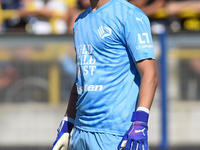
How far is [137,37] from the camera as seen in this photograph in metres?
1.85

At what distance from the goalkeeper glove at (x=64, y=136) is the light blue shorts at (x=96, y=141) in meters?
0.22

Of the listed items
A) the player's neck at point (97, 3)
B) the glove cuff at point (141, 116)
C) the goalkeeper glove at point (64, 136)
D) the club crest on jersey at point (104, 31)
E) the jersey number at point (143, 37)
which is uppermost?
the player's neck at point (97, 3)

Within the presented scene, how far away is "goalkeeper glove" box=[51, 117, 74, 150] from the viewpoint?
7.34 ft

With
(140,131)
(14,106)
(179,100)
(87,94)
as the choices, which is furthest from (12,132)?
(140,131)

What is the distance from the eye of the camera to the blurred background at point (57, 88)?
4445 millimetres

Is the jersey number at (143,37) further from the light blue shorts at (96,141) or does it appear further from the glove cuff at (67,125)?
the glove cuff at (67,125)

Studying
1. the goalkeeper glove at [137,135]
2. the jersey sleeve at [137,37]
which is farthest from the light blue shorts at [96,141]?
the jersey sleeve at [137,37]

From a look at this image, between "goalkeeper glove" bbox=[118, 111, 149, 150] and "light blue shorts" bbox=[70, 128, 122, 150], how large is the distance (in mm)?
114

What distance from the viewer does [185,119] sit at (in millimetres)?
4461

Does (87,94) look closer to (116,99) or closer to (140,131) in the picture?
(116,99)

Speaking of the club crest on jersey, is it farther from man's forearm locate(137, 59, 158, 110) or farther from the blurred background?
the blurred background

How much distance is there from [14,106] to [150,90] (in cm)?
313

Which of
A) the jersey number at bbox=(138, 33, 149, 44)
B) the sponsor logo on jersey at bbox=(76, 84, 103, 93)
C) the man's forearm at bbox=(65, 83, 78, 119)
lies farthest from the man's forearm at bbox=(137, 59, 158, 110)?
the man's forearm at bbox=(65, 83, 78, 119)

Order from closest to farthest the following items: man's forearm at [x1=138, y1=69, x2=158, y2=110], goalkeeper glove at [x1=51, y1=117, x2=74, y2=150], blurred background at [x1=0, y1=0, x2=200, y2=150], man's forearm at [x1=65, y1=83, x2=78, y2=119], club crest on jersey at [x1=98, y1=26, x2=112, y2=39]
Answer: man's forearm at [x1=138, y1=69, x2=158, y2=110] → club crest on jersey at [x1=98, y1=26, x2=112, y2=39] → goalkeeper glove at [x1=51, y1=117, x2=74, y2=150] → man's forearm at [x1=65, y1=83, x2=78, y2=119] → blurred background at [x1=0, y1=0, x2=200, y2=150]
